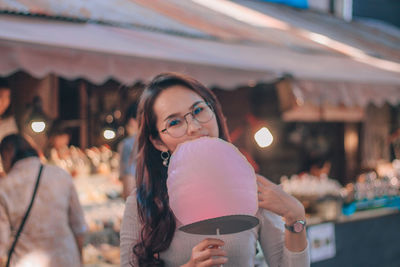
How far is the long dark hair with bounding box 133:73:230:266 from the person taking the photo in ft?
5.29

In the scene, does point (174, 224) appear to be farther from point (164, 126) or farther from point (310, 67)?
point (310, 67)

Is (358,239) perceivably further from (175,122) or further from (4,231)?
(175,122)

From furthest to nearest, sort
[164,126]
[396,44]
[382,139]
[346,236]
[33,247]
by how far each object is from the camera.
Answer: [382,139] → [396,44] → [346,236] → [33,247] → [164,126]

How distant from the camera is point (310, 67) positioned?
450cm

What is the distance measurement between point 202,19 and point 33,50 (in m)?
1.95

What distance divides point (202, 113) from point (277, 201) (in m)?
0.41

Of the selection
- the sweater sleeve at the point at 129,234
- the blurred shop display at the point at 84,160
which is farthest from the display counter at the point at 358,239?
the sweater sleeve at the point at 129,234

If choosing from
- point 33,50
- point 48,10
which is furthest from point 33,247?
point 48,10

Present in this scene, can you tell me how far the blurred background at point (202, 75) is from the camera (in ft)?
11.2

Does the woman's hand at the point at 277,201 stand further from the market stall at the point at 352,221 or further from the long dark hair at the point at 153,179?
the market stall at the point at 352,221

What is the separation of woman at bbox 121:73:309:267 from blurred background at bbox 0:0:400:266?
37.4 inches

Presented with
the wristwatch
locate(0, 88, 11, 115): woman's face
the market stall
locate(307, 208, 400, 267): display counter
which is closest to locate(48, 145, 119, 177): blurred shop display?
locate(0, 88, 11, 115): woman's face

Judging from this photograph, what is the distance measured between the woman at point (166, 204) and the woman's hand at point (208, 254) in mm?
184

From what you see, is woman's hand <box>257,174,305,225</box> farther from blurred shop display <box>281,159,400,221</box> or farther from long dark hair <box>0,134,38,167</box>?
blurred shop display <box>281,159,400,221</box>
